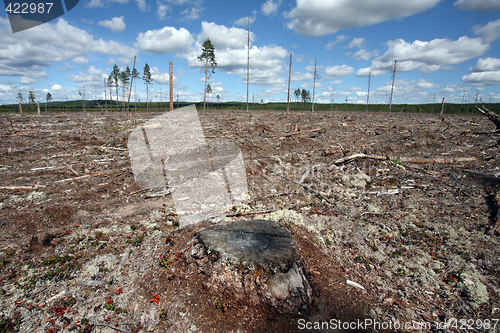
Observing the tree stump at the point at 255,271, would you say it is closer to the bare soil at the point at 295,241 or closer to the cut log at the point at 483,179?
the bare soil at the point at 295,241

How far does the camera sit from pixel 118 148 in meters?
12.4

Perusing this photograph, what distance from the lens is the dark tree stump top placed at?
11.1 ft

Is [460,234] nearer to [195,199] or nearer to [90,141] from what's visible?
[195,199]

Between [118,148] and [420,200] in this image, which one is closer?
[420,200]

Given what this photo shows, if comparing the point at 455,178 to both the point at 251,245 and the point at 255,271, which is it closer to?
the point at 251,245

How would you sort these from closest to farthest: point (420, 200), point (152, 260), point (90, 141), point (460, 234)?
point (152, 260) < point (460, 234) < point (420, 200) < point (90, 141)

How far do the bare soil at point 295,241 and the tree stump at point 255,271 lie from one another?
139 mm

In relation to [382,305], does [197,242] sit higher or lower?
higher

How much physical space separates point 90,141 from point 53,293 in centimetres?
1314

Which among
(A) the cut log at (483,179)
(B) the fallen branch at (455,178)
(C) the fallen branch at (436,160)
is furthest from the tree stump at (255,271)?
(C) the fallen branch at (436,160)

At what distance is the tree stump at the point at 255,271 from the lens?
3.26m

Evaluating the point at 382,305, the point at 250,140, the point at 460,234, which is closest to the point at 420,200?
the point at 460,234

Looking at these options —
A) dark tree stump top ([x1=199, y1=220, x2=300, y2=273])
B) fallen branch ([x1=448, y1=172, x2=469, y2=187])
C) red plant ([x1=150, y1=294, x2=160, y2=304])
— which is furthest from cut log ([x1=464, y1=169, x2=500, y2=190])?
red plant ([x1=150, y1=294, x2=160, y2=304])

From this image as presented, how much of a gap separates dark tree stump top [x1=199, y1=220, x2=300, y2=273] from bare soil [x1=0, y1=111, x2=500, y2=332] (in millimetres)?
542
